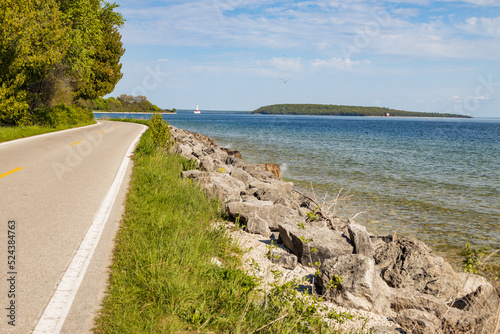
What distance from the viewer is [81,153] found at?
14.3 metres

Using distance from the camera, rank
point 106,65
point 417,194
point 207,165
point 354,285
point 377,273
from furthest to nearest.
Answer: point 106,65, point 417,194, point 207,165, point 377,273, point 354,285

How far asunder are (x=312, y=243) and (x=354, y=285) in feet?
4.64

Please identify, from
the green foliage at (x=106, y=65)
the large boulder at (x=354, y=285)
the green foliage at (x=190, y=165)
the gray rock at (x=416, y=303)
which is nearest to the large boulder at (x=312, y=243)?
the large boulder at (x=354, y=285)

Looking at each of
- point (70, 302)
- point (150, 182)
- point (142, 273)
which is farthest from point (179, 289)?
point (150, 182)

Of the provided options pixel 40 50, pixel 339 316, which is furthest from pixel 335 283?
pixel 40 50

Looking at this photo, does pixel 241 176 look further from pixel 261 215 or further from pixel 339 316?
pixel 339 316

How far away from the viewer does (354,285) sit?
4.69 m

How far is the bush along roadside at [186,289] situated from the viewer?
11.5 feet

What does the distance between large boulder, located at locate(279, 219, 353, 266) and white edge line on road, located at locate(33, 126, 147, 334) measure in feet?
9.93

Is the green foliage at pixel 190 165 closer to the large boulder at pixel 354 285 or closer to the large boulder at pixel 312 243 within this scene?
the large boulder at pixel 312 243

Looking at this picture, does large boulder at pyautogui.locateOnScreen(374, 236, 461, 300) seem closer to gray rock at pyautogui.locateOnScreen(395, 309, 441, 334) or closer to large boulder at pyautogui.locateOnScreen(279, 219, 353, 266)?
large boulder at pyautogui.locateOnScreen(279, 219, 353, 266)

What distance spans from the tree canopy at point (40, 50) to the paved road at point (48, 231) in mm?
9557

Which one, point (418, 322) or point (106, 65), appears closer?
point (418, 322)

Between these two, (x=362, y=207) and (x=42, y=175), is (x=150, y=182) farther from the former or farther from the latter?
(x=362, y=207)
